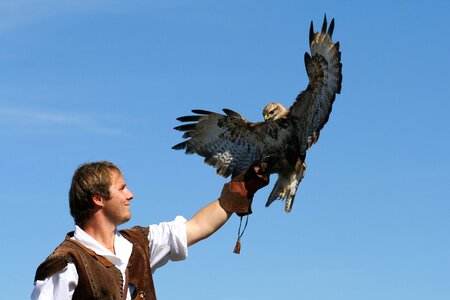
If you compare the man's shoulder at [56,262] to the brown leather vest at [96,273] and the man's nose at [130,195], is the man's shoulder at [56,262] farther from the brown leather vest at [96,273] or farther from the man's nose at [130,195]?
the man's nose at [130,195]

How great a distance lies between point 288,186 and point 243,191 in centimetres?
114

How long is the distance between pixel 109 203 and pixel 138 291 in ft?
1.40

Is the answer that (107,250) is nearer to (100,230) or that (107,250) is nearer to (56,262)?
(100,230)

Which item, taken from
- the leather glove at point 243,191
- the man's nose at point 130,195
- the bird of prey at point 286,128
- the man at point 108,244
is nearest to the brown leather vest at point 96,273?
the man at point 108,244

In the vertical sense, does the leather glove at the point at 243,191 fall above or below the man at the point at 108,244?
above

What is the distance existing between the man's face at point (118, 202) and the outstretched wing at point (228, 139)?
1247mm

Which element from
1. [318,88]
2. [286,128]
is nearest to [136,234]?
[286,128]

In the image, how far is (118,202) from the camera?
3238 millimetres

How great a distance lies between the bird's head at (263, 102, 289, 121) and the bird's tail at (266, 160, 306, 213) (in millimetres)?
369

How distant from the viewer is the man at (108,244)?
3115 millimetres

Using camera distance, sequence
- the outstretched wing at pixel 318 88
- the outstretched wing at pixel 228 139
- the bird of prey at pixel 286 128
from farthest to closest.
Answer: the outstretched wing at pixel 318 88 → the bird of prey at pixel 286 128 → the outstretched wing at pixel 228 139

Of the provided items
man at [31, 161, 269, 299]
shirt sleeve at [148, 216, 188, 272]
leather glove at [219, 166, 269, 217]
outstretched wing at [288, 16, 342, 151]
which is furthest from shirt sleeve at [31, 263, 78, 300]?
outstretched wing at [288, 16, 342, 151]

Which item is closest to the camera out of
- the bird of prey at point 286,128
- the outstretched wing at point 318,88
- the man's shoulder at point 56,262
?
the man's shoulder at point 56,262

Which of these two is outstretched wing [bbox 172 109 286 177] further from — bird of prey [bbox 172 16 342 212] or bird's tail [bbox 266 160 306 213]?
bird's tail [bbox 266 160 306 213]
